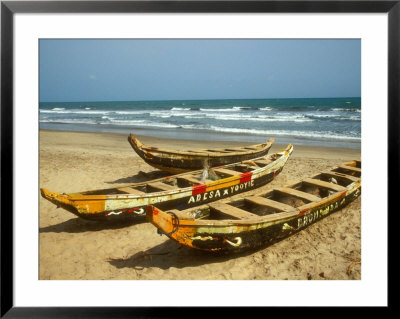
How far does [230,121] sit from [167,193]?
403 inches

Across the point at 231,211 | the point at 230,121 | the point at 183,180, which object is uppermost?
the point at 230,121

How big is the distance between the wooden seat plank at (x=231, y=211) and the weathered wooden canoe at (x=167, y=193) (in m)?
0.50

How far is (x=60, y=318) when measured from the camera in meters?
2.97

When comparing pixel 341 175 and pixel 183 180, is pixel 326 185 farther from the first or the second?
pixel 183 180

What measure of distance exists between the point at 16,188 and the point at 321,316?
120 inches

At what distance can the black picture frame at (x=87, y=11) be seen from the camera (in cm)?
300

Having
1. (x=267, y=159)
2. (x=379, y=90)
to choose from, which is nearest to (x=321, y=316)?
(x=379, y=90)

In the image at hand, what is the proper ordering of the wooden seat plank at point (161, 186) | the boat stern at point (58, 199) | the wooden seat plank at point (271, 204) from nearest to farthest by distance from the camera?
the boat stern at point (58, 199), the wooden seat plank at point (271, 204), the wooden seat plank at point (161, 186)

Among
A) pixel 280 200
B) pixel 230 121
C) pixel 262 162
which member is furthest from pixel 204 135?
pixel 280 200

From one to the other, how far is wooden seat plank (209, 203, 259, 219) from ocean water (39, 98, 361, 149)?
333cm

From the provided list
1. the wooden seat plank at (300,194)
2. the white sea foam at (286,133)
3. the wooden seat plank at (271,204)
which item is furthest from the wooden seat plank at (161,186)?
the white sea foam at (286,133)

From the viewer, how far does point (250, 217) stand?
3.72 m

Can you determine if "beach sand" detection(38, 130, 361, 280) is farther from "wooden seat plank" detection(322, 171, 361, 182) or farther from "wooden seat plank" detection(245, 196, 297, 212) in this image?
"wooden seat plank" detection(322, 171, 361, 182)

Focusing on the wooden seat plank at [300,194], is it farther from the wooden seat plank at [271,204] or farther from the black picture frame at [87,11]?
the black picture frame at [87,11]
